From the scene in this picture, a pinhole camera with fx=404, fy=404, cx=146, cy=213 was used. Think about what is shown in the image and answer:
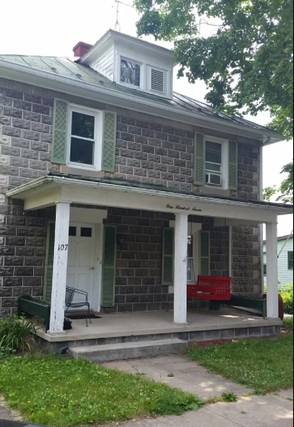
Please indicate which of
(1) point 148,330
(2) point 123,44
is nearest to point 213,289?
(1) point 148,330

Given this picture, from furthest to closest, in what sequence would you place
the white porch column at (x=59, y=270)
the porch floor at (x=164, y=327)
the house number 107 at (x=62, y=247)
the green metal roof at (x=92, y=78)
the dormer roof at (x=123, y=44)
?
1. the dormer roof at (x=123, y=44)
2. the green metal roof at (x=92, y=78)
3. the porch floor at (x=164, y=327)
4. the house number 107 at (x=62, y=247)
5. the white porch column at (x=59, y=270)

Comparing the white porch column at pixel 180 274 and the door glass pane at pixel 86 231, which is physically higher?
the door glass pane at pixel 86 231

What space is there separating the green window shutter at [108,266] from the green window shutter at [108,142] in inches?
59.3

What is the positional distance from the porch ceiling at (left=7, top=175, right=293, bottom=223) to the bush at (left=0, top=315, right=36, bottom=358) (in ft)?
7.26

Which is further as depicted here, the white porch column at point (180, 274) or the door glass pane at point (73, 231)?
the door glass pane at point (73, 231)

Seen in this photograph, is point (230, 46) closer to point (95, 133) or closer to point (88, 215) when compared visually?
point (95, 133)

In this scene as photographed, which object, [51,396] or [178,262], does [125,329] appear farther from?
[51,396]

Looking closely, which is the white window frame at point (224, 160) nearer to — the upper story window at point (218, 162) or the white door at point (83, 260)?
the upper story window at point (218, 162)

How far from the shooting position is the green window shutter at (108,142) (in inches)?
383

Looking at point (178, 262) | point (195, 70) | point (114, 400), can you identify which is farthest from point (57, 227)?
point (195, 70)

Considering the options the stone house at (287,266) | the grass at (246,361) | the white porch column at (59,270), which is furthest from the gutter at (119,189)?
the grass at (246,361)

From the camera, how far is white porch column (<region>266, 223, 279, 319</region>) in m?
9.60

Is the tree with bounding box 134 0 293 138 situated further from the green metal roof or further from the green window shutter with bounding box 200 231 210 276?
the green window shutter with bounding box 200 231 210 276

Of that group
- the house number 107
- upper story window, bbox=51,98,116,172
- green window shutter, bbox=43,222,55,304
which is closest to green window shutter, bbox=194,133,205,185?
upper story window, bbox=51,98,116,172
